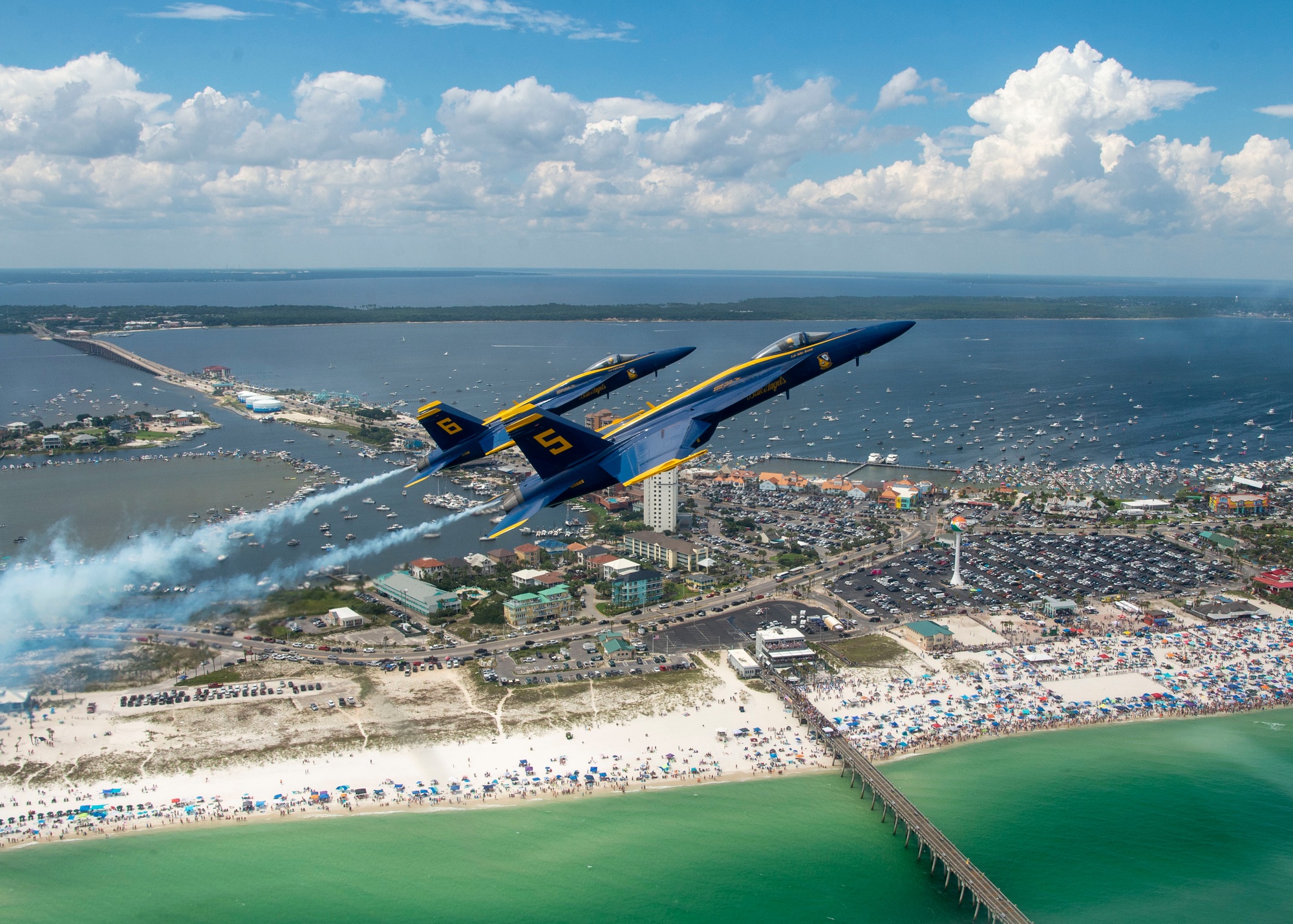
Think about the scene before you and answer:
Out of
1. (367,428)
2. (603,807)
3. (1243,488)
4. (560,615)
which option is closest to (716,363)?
(367,428)

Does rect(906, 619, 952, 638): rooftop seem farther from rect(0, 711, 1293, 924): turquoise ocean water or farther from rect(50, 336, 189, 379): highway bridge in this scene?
rect(50, 336, 189, 379): highway bridge

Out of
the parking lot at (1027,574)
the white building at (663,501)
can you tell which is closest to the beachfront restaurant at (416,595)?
the white building at (663,501)

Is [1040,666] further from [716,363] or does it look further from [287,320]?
[287,320]

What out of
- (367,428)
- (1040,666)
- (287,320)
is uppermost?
(287,320)

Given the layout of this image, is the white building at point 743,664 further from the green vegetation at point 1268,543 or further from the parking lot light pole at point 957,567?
the green vegetation at point 1268,543

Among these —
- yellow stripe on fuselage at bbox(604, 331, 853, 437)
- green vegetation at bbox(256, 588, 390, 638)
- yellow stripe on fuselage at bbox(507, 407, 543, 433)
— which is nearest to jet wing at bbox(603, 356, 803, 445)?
yellow stripe on fuselage at bbox(604, 331, 853, 437)
